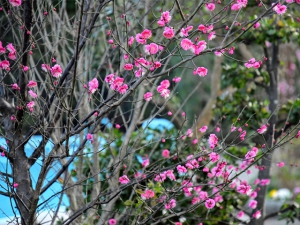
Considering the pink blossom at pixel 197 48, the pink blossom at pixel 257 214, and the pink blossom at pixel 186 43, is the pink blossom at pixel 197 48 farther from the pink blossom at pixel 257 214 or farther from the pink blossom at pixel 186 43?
the pink blossom at pixel 257 214

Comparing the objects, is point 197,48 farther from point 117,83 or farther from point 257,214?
point 257,214

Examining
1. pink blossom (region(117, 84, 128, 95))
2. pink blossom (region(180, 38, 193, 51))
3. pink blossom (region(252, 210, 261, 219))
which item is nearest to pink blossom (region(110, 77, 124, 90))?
pink blossom (region(117, 84, 128, 95))

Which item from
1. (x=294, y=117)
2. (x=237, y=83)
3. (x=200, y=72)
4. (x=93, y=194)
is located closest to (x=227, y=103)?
(x=237, y=83)

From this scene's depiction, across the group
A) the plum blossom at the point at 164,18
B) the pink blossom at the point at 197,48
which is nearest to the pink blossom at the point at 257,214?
the pink blossom at the point at 197,48

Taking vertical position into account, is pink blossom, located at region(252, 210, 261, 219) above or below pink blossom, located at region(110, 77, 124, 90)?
below

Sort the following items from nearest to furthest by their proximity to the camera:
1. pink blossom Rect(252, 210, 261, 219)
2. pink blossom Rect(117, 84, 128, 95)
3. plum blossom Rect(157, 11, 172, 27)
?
plum blossom Rect(157, 11, 172, 27) → pink blossom Rect(117, 84, 128, 95) → pink blossom Rect(252, 210, 261, 219)

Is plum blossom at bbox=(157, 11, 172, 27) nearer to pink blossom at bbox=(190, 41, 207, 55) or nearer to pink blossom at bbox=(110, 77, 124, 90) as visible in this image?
pink blossom at bbox=(190, 41, 207, 55)

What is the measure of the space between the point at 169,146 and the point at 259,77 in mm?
988

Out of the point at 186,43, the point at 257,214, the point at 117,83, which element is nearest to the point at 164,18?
the point at 186,43

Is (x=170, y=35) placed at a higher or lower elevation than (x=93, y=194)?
lower

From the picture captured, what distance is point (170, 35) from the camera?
7.27ft

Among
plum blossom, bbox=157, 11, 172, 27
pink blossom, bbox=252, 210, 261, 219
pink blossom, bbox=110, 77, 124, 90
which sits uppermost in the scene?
plum blossom, bbox=157, 11, 172, 27

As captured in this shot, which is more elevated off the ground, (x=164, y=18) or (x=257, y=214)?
(x=164, y=18)

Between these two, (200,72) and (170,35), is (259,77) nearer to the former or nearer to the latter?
(200,72)
